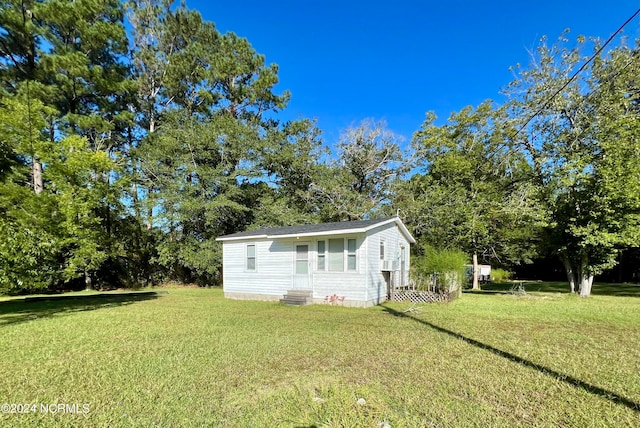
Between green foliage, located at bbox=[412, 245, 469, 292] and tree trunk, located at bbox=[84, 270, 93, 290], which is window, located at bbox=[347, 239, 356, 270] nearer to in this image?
green foliage, located at bbox=[412, 245, 469, 292]

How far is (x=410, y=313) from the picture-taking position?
360 inches

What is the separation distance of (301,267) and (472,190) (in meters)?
12.5

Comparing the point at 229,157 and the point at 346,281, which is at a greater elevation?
the point at 229,157

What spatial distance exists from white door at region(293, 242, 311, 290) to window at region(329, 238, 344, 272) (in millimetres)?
963

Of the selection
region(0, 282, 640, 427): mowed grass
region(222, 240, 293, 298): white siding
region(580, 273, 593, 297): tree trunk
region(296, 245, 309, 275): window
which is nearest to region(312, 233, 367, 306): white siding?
region(296, 245, 309, 275): window

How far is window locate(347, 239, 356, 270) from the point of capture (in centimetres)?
1082

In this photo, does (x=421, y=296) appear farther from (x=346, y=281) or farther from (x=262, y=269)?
(x=262, y=269)

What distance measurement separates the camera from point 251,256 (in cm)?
1330

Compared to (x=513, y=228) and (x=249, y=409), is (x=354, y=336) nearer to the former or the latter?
(x=249, y=409)

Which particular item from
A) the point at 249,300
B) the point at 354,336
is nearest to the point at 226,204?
the point at 249,300

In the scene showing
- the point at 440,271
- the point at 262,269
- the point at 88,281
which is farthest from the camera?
the point at 88,281

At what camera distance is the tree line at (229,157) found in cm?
1177

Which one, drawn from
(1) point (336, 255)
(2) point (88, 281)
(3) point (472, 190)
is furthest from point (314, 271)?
(2) point (88, 281)

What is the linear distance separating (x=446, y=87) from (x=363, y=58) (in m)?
5.31
